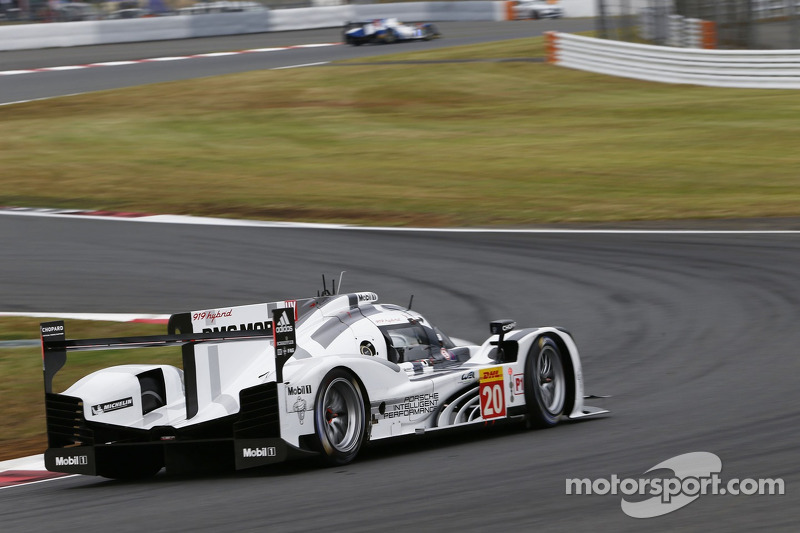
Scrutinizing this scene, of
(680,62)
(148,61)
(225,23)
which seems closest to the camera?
(680,62)

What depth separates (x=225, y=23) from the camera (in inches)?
1822

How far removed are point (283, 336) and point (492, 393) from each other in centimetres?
205

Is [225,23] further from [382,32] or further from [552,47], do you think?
[552,47]

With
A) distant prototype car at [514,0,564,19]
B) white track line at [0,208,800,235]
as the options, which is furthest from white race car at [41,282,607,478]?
distant prototype car at [514,0,564,19]

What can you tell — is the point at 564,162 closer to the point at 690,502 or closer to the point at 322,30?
the point at 690,502

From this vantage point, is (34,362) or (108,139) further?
(108,139)

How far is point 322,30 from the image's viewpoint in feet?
160

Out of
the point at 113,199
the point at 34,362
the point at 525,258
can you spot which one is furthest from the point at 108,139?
the point at 34,362

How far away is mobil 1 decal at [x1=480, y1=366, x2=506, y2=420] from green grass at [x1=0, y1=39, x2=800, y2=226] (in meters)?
9.59

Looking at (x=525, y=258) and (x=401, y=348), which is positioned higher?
(x=401, y=348)

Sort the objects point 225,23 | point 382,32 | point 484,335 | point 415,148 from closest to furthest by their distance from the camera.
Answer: point 484,335 → point 415,148 → point 382,32 → point 225,23

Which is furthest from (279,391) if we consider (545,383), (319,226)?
(319,226)

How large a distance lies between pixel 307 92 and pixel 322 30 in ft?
58.6

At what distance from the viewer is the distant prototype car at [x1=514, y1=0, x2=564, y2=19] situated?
55.2m
